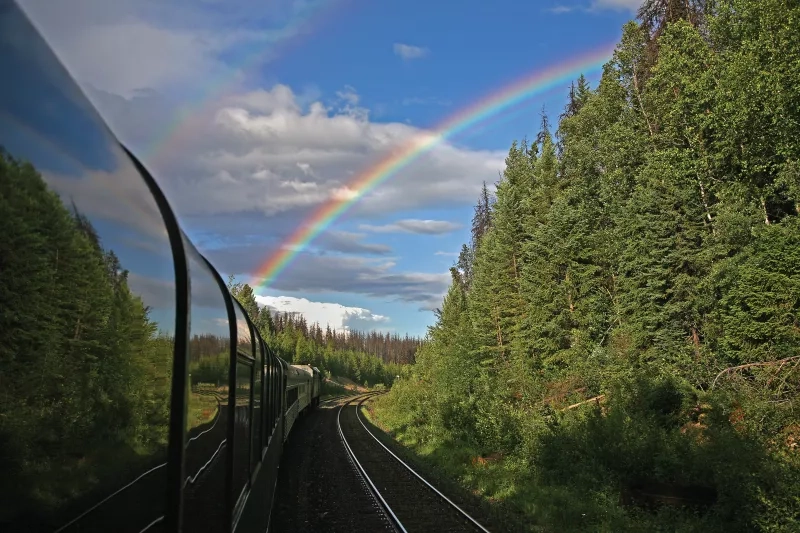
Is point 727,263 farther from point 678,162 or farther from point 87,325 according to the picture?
point 87,325

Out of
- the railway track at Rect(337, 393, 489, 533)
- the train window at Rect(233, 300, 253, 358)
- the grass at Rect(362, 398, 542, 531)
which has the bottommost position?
the grass at Rect(362, 398, 542, 531)

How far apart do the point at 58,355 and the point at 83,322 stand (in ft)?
0.52

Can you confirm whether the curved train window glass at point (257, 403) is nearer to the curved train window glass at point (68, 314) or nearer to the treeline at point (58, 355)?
the curved train window glass at point (68, 314)

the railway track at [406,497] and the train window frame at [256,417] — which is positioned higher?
the train window frame at [256,417]

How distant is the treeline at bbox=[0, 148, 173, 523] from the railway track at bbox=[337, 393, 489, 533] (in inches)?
368

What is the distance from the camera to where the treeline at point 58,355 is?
159cm

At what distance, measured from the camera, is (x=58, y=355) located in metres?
1.81

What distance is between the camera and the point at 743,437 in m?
10.8

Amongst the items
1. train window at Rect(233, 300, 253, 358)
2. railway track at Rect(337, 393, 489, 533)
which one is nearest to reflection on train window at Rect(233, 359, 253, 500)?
train window at Rect(233, 300, 253, 358)

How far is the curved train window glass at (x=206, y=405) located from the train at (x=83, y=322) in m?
0.05

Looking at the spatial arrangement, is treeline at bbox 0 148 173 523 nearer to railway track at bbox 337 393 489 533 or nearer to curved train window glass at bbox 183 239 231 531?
curved train window glass at bbox 183 239 231 531

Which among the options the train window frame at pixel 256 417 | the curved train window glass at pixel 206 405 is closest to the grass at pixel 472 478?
the train window frame at pixel 256 417

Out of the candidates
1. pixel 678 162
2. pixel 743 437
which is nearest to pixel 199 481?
pixel 743 437

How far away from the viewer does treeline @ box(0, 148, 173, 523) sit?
1595mm
